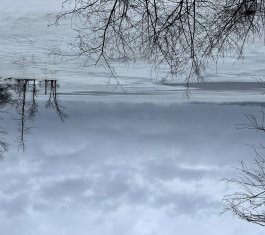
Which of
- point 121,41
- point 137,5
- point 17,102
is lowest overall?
point 17,102

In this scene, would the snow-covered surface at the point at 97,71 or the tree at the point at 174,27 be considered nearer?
the tree at the point at 174,27

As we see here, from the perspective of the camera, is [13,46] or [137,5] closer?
[137,5]

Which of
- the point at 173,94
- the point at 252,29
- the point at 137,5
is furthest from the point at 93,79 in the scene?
the point at 252,29

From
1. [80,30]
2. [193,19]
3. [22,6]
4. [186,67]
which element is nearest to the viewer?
[193,19]

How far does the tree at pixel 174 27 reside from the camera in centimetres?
806

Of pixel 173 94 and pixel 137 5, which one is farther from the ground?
pixel 137 5

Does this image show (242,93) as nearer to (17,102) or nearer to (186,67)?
(186,67)

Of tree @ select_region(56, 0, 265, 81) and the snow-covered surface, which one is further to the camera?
the snow-covered surface

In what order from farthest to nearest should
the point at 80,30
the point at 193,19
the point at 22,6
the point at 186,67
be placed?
1. the point at 22,6
2. the point at 80,30
3. the point at 186,67
4. the point at 193,19

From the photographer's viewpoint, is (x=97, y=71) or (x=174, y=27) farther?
(x=97, y=71)

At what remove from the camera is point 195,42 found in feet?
26.8

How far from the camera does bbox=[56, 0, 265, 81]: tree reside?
26.5 feet

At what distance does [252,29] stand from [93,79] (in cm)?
333

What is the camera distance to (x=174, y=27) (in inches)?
319
